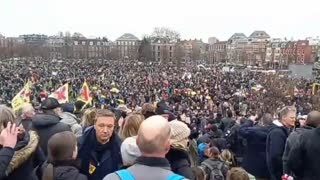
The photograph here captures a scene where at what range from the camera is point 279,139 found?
5312 millimetres

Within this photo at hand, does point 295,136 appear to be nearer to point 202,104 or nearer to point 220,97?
point 202,104

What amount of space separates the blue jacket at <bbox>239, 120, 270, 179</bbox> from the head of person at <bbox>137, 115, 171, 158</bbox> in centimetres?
407

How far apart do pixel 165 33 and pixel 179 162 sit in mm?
133398

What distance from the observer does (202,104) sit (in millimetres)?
25594

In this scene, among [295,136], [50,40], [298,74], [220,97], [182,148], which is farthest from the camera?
[50,40]

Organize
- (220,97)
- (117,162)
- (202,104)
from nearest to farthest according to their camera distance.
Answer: (117,162), (202,104), (220,97)

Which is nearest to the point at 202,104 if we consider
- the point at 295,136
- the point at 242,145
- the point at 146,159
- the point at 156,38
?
the point at 242,145

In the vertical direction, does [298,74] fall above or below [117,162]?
below

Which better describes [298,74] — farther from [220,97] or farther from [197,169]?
[197,169]

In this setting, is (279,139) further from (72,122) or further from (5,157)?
(5,157)

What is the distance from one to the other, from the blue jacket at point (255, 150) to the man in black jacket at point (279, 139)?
885 millimetres

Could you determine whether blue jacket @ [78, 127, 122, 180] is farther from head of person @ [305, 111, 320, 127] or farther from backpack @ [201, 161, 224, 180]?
head of person @ [305, 111, 320, 127]

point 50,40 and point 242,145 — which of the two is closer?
point 242,145

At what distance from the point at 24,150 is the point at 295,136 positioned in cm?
257
